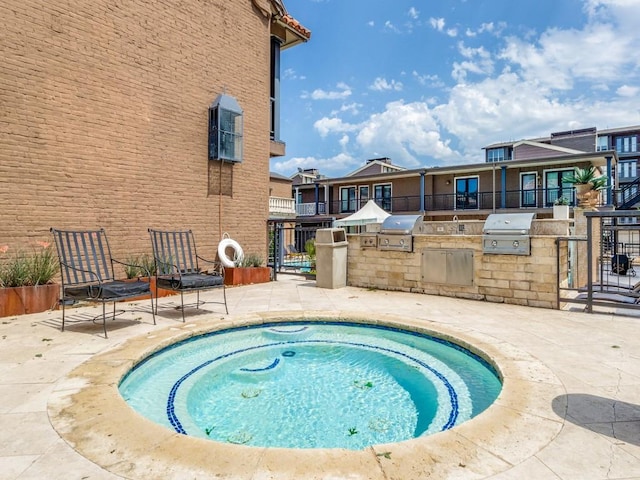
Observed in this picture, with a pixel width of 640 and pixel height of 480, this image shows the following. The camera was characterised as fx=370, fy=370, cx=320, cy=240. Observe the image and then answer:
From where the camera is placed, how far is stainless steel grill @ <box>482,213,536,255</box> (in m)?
6.09

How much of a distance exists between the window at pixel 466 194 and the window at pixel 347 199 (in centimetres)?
701

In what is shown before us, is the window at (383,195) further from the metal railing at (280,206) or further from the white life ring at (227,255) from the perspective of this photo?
the white life ring at (227,255)

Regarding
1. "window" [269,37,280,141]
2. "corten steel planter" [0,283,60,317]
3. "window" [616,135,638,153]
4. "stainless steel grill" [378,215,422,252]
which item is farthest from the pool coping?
"window" [616,135,638,153]

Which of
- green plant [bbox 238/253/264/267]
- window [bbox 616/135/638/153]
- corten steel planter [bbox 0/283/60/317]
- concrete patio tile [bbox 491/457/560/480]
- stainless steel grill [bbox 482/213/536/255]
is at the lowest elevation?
concrete patio tile [bbox 491/457/560/480]

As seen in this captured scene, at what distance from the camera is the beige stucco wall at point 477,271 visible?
19.6 feet

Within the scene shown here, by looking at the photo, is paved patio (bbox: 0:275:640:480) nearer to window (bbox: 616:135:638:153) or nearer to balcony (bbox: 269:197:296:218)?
balcony (bbox: 269:197:296:218)

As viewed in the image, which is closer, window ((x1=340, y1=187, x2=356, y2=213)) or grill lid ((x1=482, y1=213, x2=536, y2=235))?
grill lid ((x1=482, y1=213, x2=536, y2=235))

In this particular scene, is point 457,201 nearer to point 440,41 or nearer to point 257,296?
point 440,41

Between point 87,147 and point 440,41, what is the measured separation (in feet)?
55.8

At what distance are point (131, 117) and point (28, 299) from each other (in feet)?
12.5

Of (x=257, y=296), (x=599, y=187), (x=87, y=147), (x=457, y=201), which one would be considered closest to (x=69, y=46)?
(x=87, y=147)

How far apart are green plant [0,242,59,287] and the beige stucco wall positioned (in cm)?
561

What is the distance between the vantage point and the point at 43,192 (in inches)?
243

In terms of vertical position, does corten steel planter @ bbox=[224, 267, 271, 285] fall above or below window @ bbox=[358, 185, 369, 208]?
below
